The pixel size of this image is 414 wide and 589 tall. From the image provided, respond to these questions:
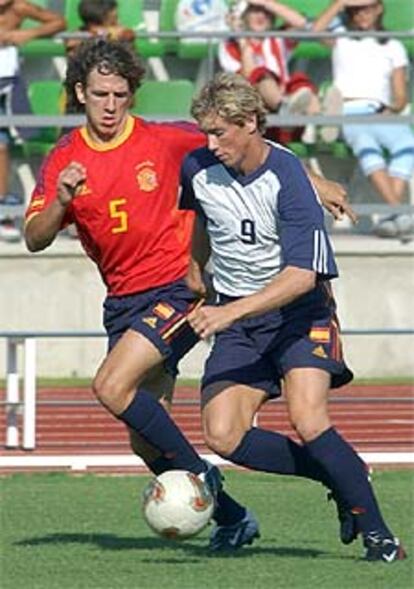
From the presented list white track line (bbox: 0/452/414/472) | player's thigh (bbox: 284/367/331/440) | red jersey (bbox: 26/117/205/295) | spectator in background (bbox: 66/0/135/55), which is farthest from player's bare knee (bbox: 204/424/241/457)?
spectator in background (bbox: 66/0/135/55)

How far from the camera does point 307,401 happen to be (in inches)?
320

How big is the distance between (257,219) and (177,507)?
3.75ft

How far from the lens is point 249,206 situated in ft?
27.1

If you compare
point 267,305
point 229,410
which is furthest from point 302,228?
point 229,410

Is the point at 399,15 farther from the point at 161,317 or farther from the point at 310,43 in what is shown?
the point at 161,317

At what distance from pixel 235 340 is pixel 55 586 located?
4.34 ft

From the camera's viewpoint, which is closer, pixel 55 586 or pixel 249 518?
pixel 55 586

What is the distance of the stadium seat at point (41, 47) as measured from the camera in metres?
17.3

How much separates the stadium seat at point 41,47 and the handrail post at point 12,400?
4.00m

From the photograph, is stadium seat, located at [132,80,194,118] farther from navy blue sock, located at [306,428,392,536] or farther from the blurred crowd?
navy blue sock, located at [306,428,392,536]

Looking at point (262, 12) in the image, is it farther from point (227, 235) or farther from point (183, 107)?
point (227, 235)

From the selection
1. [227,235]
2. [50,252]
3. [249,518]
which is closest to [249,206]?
[227,235]

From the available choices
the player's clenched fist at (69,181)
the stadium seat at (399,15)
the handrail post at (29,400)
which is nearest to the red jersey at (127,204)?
the player's clenched fist at (69,181)

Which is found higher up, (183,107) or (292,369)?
(292,369)
